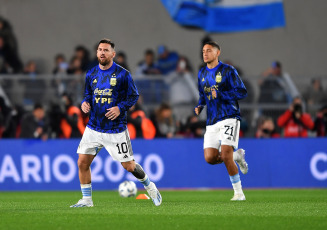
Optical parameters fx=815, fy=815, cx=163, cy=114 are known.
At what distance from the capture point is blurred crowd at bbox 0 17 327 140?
18719 millimetres

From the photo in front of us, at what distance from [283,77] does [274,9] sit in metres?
4.21

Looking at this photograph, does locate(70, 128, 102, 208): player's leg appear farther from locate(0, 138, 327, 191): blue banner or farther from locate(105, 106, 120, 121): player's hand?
locate(0, 138, 327, 191): blue banner

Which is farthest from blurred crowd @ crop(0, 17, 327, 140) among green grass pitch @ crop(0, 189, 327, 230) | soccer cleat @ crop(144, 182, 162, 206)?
soccer cleat @ crop(144, 182, 162, 206)

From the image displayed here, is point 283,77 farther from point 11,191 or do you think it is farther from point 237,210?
point 237,210

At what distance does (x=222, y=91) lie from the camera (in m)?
12.5

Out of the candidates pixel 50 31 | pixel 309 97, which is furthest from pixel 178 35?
pixel 309 97

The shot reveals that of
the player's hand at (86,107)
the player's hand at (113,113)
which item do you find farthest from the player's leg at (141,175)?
the player's hand at (86,107)

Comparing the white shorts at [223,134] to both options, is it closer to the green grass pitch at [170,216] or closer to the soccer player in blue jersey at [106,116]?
the green grass pitch at [170,216]

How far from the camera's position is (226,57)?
939 inches

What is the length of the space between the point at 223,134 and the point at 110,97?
2.15 metres

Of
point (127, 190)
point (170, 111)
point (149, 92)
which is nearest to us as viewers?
point (127, 190)

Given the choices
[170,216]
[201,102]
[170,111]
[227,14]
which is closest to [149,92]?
[170,111]

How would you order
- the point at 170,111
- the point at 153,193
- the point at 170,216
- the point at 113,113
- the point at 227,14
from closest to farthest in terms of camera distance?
the point at 170,216, the point at 113,113, the point at 153,193, the point at 170,111, the point at 227,14

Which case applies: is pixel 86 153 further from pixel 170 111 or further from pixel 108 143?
pixel 170 111
